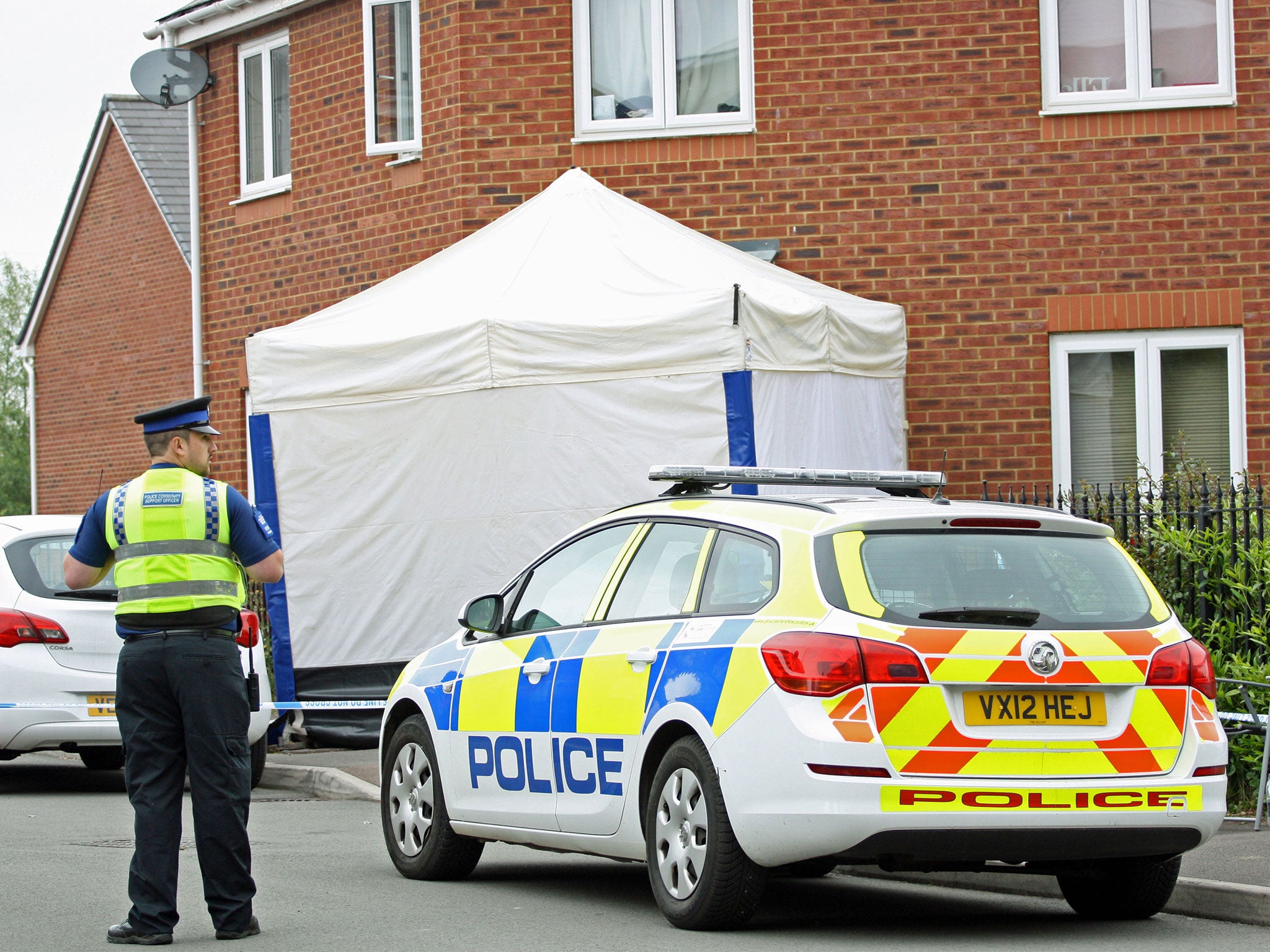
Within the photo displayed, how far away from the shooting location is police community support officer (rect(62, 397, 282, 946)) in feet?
21.4

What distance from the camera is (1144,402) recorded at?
14414 millimetres

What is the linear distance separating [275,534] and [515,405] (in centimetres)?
200

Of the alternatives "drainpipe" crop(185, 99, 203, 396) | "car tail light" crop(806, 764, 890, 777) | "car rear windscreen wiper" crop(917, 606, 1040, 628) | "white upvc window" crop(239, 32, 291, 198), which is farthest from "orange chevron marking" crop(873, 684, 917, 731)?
"drainpipe" crop(185, 99, 203, 396)

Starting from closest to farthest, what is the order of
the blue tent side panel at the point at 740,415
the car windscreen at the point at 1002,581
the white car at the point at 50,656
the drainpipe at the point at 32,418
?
the car windscreen at the point at 1002,581, the white car at the point at 50,656, the blue tent side panel at the point at 740,415, the drainpipe at the point at 32,418

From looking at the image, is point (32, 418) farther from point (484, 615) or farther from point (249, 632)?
point (484, 615)

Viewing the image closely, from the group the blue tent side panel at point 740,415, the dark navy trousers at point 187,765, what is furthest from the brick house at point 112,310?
the dark navy trousers at point 187,765

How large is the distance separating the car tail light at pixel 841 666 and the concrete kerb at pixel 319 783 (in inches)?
218

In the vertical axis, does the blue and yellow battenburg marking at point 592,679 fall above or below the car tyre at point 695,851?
above

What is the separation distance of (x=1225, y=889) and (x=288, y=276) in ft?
38.7

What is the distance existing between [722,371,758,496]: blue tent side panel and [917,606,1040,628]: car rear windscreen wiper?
5.36m

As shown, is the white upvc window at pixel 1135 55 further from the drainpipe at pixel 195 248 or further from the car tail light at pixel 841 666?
the car tail light at pixel 841 666

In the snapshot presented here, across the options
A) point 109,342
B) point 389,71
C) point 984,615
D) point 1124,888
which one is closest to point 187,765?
point 984,615

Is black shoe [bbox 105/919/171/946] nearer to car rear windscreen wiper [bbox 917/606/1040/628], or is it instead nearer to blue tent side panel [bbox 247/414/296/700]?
car rear windscreen wiper [bbox 917/606/1040/628]

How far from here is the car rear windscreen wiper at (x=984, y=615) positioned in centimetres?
627
